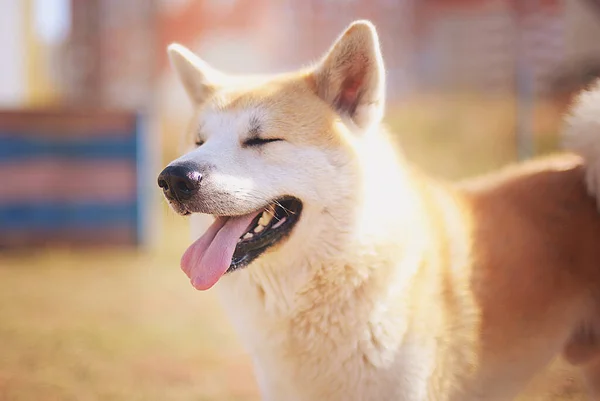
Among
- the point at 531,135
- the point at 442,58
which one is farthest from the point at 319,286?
the point at 442,58

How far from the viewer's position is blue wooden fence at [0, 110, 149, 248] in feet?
22.2

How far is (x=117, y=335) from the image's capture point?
4.12 meters

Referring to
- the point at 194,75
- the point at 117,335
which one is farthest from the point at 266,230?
the point at 117,335

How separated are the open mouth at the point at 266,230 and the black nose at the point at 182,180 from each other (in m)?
0.26

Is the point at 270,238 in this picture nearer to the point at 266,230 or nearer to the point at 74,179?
the point at 266,230

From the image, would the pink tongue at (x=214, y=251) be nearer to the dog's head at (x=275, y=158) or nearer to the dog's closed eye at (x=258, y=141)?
the dog's head at (x=275, y=158)

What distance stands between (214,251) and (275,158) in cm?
41

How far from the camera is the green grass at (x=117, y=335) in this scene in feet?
10.3

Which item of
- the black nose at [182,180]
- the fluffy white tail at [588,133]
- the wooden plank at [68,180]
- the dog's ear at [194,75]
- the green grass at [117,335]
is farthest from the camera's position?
the wooden plank at [68,180]

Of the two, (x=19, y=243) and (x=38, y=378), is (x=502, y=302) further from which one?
(x=19, y=243)

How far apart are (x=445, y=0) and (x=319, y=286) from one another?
12.4 meters

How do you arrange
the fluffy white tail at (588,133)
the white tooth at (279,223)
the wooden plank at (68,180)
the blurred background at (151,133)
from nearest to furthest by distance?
the white tooth at (279,223) → the fluffy white tail at (588,133) → the blurred background at (151,133) → the wooden plank at (68,180)

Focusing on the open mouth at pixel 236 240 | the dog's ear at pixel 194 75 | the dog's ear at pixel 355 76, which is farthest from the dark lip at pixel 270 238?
the dog's ear at pixel 194 75

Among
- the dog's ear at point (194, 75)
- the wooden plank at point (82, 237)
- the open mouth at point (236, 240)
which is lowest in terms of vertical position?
the wooden plank at point (82, 237)
